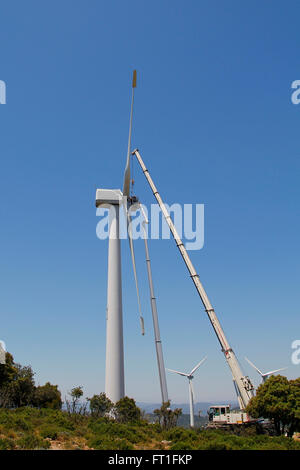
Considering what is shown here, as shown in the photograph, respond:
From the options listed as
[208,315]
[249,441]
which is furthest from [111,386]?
[249,441]

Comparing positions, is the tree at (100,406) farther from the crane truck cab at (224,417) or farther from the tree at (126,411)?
the crane truck cab at (224,417)

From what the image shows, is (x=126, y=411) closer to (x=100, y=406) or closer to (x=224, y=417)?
(x=100, y=406)

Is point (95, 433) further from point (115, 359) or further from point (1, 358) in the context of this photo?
point (1, 358)

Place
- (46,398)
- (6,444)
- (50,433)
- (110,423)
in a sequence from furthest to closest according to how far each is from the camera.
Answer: (46,398) < (110,423) < (50,433) < (6,444)

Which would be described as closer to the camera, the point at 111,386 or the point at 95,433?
the point at 95,433

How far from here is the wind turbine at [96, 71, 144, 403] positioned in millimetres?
46044

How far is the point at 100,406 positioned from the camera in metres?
42.6

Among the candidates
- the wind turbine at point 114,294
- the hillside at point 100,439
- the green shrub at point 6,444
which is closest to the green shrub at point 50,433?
the hillside at point 100,439

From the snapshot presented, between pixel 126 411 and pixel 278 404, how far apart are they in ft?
53.4

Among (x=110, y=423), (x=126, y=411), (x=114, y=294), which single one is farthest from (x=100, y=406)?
(x=114, y=294)
